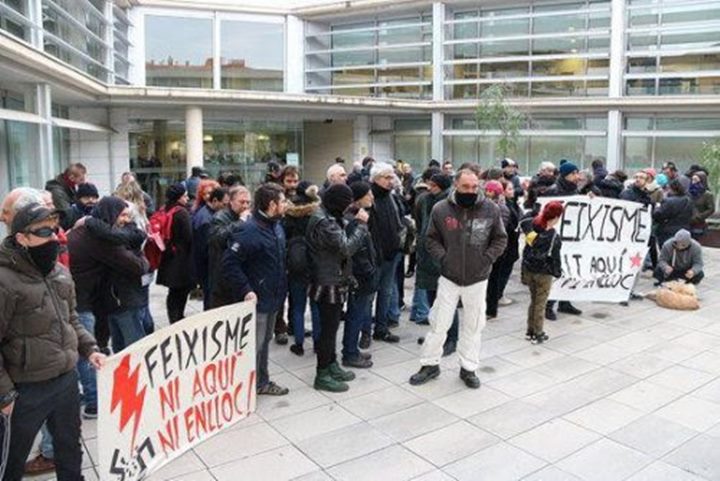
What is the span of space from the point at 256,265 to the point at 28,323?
2.13 meters

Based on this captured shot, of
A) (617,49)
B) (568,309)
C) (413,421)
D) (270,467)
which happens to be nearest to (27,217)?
(270,467)

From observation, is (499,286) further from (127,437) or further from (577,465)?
(127,437)

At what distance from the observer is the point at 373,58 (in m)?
23.8

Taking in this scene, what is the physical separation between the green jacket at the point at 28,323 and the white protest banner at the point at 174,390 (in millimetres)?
321

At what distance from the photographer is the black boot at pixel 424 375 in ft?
19.2

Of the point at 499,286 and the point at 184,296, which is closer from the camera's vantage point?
the point at 184,296

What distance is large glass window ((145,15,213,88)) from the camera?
21.3 metres

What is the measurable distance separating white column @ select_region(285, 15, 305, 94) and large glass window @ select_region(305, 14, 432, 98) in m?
0.25

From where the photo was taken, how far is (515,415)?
5.20 m

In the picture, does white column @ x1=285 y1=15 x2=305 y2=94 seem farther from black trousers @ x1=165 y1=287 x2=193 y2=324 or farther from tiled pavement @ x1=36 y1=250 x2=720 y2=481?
tiled pavement @ x1=36 y1=250 x2=720 y2=481

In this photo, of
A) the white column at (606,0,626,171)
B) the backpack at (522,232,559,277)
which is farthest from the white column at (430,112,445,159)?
the backpack at (522,232,559,277)

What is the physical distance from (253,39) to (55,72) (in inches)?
521

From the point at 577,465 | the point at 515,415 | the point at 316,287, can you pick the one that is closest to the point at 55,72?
the point at 316,287

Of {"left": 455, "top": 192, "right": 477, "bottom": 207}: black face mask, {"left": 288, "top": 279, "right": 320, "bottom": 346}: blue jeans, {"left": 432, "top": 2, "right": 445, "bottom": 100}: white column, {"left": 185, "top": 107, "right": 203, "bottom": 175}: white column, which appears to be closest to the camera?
{"left": 455, "top": 192, "right": 477, "bottom": 207}: black face mask
